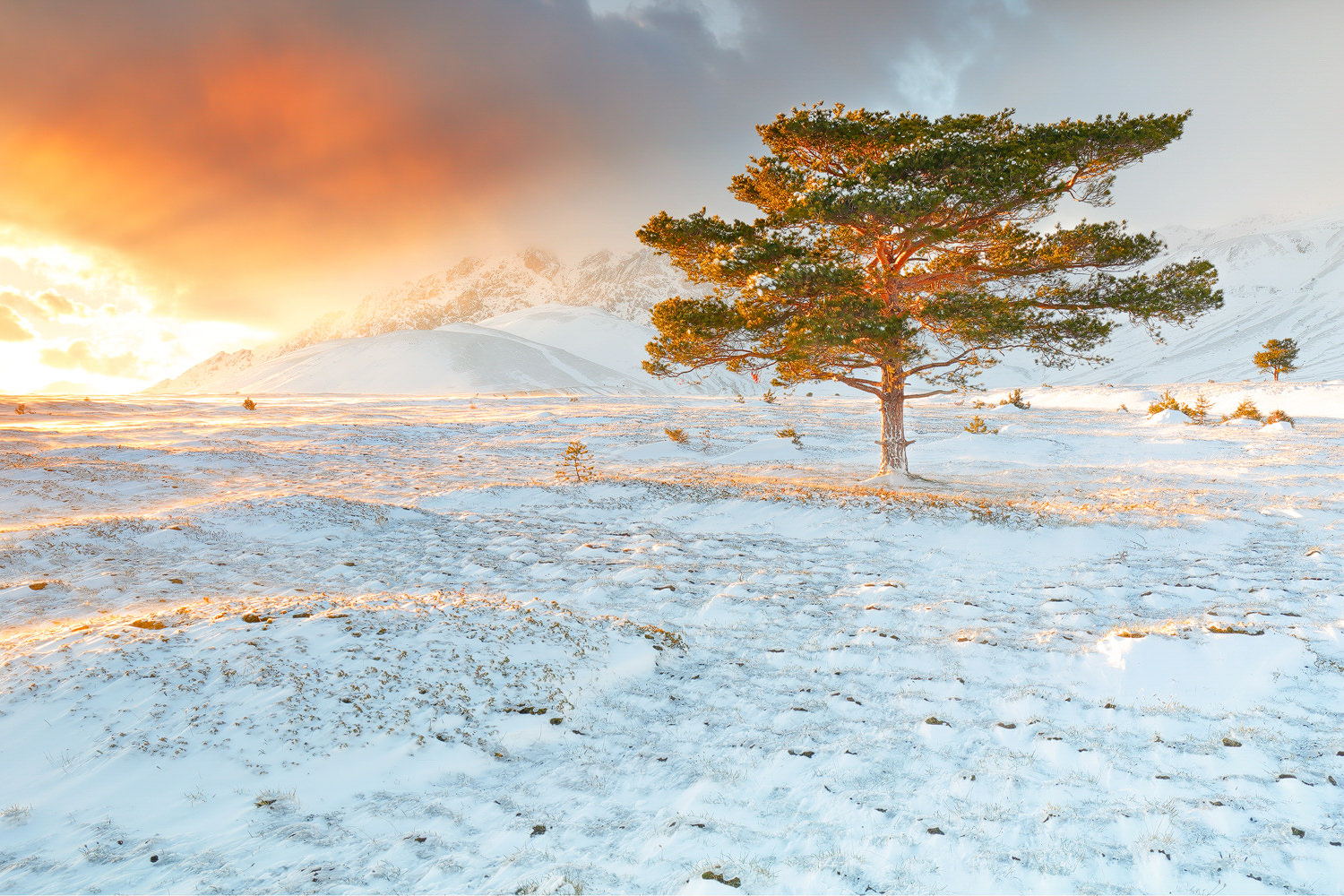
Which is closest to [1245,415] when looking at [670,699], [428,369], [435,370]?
[670,699]

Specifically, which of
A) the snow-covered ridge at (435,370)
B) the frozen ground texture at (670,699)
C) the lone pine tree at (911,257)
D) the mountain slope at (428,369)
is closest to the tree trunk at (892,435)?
the lone pine tree at (911,257)

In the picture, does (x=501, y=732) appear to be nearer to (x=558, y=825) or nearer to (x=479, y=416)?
(x=558, y=825)

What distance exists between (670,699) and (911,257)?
1290 cm

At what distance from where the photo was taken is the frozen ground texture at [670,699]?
3.55m

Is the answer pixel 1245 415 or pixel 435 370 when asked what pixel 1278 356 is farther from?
pixel 435 370

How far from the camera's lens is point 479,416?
35.4 m

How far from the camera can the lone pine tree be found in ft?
39.9

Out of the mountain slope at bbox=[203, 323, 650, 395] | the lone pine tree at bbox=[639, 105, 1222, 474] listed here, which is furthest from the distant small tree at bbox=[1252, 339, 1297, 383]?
the mountain slope at bbox=[203, 323, 650, 395]

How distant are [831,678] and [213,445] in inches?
921

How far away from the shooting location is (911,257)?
576 inches

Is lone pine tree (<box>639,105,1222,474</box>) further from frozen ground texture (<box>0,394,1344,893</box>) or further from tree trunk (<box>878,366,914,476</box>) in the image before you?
frozen ground texture (<box>0,394,1344,893</box>)

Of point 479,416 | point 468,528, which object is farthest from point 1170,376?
point 468,528

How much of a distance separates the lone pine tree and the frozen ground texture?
3.88 metres

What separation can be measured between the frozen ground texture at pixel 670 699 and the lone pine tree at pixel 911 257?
12.7 ft
